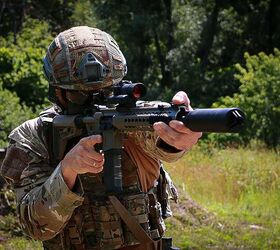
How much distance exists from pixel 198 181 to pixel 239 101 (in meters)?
7.28

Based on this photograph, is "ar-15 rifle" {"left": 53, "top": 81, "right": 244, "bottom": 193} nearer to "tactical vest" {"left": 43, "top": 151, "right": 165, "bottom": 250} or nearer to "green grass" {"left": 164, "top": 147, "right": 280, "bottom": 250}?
"tactical vest" {"left": 43, "top": 151, "right": 165, "bottom": 250}

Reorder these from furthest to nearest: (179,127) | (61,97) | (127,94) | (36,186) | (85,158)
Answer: (61,97), (36,186), (127,94), (85,158), (179,127)

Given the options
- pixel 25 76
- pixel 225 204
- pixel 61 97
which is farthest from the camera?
pixel 25 76

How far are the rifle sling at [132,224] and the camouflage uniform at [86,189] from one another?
1.2 inches

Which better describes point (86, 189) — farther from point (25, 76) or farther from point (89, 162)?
point (25, 76)

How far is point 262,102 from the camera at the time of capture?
1589 cm

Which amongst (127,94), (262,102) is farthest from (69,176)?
(262,102)

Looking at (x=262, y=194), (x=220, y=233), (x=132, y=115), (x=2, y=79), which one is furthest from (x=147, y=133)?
(x=2, y=79)

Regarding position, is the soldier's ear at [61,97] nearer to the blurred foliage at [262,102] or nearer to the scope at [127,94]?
the scope at [127,94]

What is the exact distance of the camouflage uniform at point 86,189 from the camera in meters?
2.60

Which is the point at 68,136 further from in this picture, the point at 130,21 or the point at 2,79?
the point at 130,21

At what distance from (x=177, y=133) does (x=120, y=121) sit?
0.29m

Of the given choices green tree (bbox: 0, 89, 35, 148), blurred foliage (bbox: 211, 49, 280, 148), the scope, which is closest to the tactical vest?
the scope

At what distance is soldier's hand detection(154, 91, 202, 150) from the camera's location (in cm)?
213
